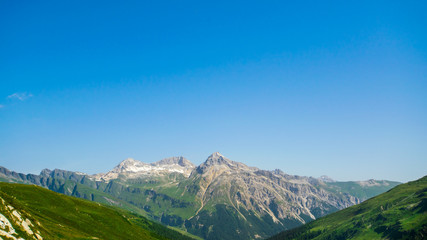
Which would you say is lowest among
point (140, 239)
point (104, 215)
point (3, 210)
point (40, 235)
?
point (140, 239)

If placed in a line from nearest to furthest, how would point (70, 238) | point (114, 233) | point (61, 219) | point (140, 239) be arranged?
point (70, 238) < point (61, 219) < point (114, 233) < point (140, 239)

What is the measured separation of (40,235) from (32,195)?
63.4 meters

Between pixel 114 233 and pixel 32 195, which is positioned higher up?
pixel 32 195

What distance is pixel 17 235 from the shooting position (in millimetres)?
53000

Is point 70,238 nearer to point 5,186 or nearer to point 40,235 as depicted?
point 40,235

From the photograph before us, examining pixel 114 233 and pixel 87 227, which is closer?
pixel 87 227

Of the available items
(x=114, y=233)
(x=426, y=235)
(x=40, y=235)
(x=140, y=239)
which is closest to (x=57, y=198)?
(x=114, y=233)

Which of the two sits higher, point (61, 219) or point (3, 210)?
point (3, 210)

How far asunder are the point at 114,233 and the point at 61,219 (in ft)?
102

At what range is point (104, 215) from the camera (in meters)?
148

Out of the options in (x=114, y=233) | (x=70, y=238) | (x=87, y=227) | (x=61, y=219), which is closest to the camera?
(x=70, y=238)

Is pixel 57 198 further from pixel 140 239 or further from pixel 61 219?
pixel 140 239

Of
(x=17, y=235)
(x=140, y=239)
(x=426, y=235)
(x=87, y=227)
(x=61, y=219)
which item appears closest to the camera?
(x=17, y=235)

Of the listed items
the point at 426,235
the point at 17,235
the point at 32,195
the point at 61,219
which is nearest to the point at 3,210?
the point at 17,235
